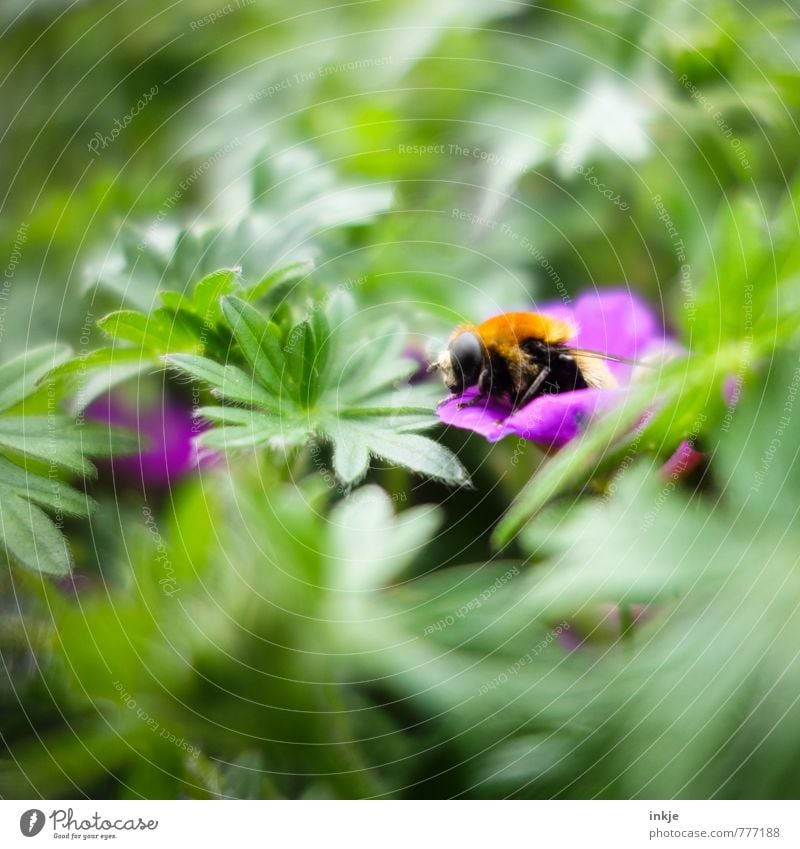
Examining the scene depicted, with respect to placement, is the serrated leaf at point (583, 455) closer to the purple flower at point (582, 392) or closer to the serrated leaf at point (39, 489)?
the purple flower at point (582, 392)

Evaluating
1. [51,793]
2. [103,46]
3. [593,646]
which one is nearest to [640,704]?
[593,646]

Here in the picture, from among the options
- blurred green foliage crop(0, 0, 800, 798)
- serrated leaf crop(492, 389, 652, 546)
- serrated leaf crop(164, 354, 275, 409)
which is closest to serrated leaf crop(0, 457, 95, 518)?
blurred green foliage crop(0, 0, 800, 798)

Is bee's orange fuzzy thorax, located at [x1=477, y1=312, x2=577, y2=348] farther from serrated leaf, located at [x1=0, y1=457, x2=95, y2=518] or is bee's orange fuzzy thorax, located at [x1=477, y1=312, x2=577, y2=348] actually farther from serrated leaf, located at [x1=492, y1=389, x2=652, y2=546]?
serrated leaf, located at [x1=0, y1=457, x2=95, y2=518]

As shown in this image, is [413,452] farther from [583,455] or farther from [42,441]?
[42,441]

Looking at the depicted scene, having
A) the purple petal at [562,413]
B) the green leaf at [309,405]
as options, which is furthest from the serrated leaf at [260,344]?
the purple petal at [562,413]

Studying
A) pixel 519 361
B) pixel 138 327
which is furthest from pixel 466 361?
pixel 138 327

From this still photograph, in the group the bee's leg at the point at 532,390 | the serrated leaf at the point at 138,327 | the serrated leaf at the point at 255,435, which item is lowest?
the bee's leg at the point at 532,390
